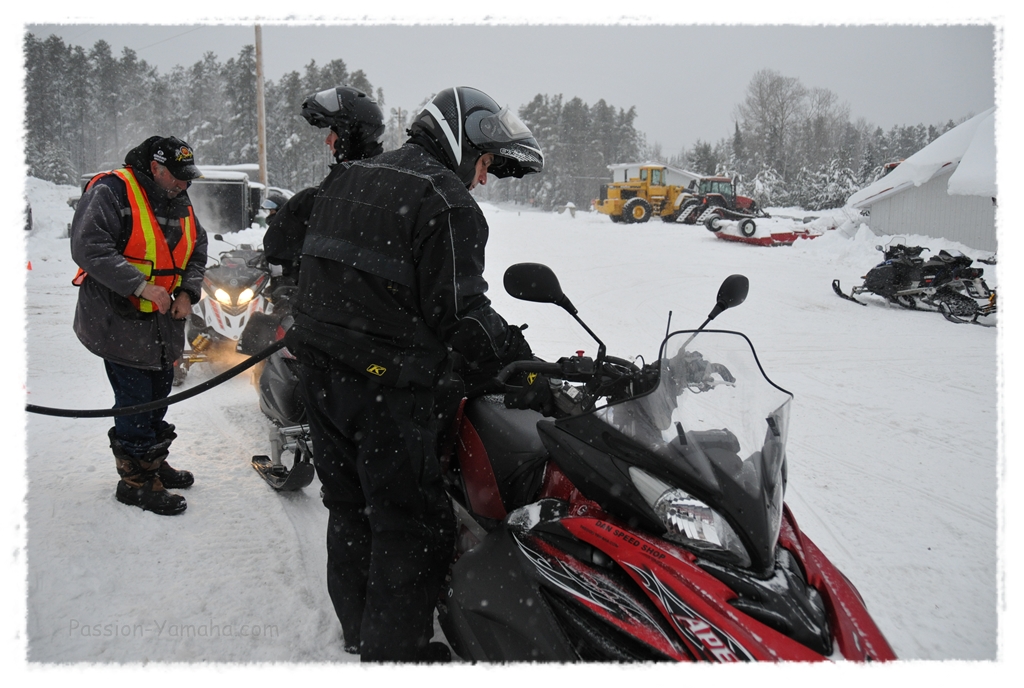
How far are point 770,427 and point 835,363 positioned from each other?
5.17 metres

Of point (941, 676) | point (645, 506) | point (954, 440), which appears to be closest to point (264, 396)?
point (645, 506)

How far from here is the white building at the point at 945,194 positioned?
13.1 m

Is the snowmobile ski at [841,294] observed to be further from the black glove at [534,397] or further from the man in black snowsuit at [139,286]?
the man in black snowsuit at [139,286]

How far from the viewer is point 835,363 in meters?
6.18

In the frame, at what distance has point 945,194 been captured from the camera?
15.3 meters

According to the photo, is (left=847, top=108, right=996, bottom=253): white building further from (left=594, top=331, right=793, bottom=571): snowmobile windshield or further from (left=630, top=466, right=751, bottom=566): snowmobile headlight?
(left=630, top=466, right=751, bottom=566): snowmobile headlight

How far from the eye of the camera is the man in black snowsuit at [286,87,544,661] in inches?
75.3

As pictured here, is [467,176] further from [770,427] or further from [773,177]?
[773,177]

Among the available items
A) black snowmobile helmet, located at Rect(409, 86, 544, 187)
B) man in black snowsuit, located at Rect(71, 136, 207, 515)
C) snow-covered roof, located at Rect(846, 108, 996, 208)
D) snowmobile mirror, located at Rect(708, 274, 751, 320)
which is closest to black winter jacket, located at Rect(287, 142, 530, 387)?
black snowmobile helmet, located at Rect(409, 86, 544, 187)

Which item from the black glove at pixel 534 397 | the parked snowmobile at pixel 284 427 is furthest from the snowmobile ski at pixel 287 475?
the black glove at pixel 534 397

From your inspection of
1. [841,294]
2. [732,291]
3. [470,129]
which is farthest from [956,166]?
[470,129]

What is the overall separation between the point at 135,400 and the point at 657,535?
8.99ft

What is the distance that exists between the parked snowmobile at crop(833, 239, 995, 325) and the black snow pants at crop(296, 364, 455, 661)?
879 centimetres

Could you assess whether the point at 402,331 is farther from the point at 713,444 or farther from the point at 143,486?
the point at 143,486
